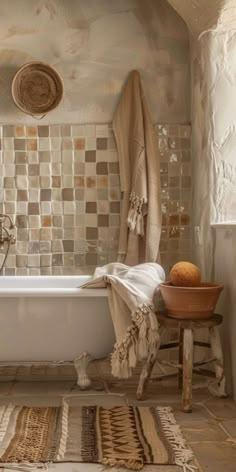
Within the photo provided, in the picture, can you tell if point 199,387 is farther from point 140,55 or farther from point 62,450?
point 140,55

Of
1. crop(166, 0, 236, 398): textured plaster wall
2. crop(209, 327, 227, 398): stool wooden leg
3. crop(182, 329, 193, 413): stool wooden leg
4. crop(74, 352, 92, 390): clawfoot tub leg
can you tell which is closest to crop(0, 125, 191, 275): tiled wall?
crop(166, 0, 236, 398): textured plaster wall

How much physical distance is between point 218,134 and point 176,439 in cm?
174

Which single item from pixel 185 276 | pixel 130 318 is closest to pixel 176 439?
pixel 130 318

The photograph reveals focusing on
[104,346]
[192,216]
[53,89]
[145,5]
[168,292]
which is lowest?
[104,346]

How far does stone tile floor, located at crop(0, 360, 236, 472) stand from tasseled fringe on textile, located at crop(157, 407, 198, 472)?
3 cm

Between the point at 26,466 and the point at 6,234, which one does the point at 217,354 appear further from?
the point at 6,234

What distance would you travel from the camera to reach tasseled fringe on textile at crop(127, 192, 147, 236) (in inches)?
154

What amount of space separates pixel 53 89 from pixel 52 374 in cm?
180

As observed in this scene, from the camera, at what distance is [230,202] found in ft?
11.6

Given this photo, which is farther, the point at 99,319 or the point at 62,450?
the point at 99,319

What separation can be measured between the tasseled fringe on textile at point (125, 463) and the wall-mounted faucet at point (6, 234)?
1.84m

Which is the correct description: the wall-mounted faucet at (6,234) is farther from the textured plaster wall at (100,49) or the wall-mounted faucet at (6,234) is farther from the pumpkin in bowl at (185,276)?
the pumpkin in bowl at (185,276)

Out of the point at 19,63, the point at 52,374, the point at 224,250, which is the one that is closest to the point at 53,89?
the point at 19,63

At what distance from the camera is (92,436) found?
2693mm
